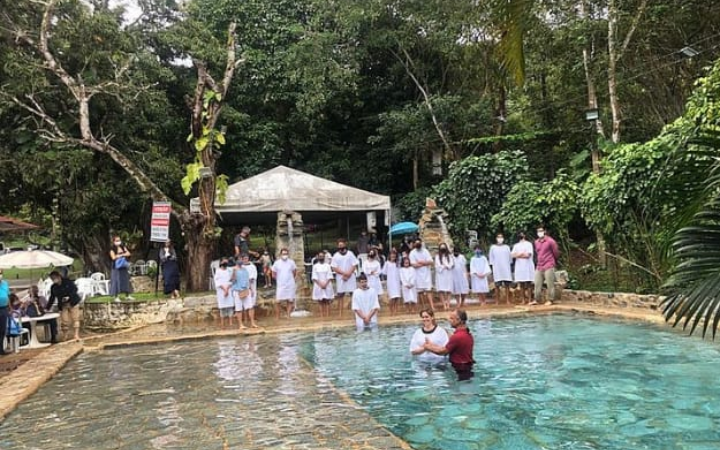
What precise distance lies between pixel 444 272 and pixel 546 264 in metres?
2.23

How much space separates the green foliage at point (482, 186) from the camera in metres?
18.5

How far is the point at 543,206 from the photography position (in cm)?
1525

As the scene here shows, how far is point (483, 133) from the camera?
23156mm

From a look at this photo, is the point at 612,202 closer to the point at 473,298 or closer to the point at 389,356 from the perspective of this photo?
the point at 473,298

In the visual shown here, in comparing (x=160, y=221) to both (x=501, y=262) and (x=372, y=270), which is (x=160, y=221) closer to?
(x=372, y=270)

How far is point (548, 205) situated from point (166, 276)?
913cm

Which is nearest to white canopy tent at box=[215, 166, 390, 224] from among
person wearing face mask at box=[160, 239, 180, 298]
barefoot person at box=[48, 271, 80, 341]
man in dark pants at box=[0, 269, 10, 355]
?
person wearing face mask at box=[160, 239, 180, 298]

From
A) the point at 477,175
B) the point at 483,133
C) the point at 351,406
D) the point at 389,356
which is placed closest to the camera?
the point at 351,406

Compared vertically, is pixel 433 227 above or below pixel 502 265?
above

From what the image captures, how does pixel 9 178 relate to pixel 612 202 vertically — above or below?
above

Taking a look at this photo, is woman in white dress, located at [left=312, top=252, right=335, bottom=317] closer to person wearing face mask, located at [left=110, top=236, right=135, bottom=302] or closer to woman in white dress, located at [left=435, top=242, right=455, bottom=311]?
woman in white dress, located at [left=435, top=242, right=455, bottom=311]

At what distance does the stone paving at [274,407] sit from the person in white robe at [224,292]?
3.26ft

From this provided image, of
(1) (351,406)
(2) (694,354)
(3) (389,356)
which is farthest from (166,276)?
(2) (694,354)

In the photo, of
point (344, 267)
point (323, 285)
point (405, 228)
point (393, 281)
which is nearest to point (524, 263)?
point (393, 281)
